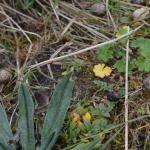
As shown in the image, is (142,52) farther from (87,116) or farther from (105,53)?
(87,116)

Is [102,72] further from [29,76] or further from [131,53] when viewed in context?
[29,76]

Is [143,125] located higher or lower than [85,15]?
lower

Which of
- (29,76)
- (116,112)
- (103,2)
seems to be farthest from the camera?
(103,2)

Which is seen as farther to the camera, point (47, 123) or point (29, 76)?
point (29, 76)

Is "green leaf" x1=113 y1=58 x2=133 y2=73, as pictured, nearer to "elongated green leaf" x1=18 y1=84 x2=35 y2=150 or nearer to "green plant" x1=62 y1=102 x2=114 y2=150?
"green plant" x1=62 y1=102 x2=114 y2=150

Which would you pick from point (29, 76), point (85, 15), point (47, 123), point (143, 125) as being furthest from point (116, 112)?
point (85, 15)

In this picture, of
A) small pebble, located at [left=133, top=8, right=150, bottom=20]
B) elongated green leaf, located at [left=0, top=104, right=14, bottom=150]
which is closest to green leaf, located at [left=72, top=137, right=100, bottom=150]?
elongated green leaf, located at [left=0, top=104, right=14, bottom=150]
